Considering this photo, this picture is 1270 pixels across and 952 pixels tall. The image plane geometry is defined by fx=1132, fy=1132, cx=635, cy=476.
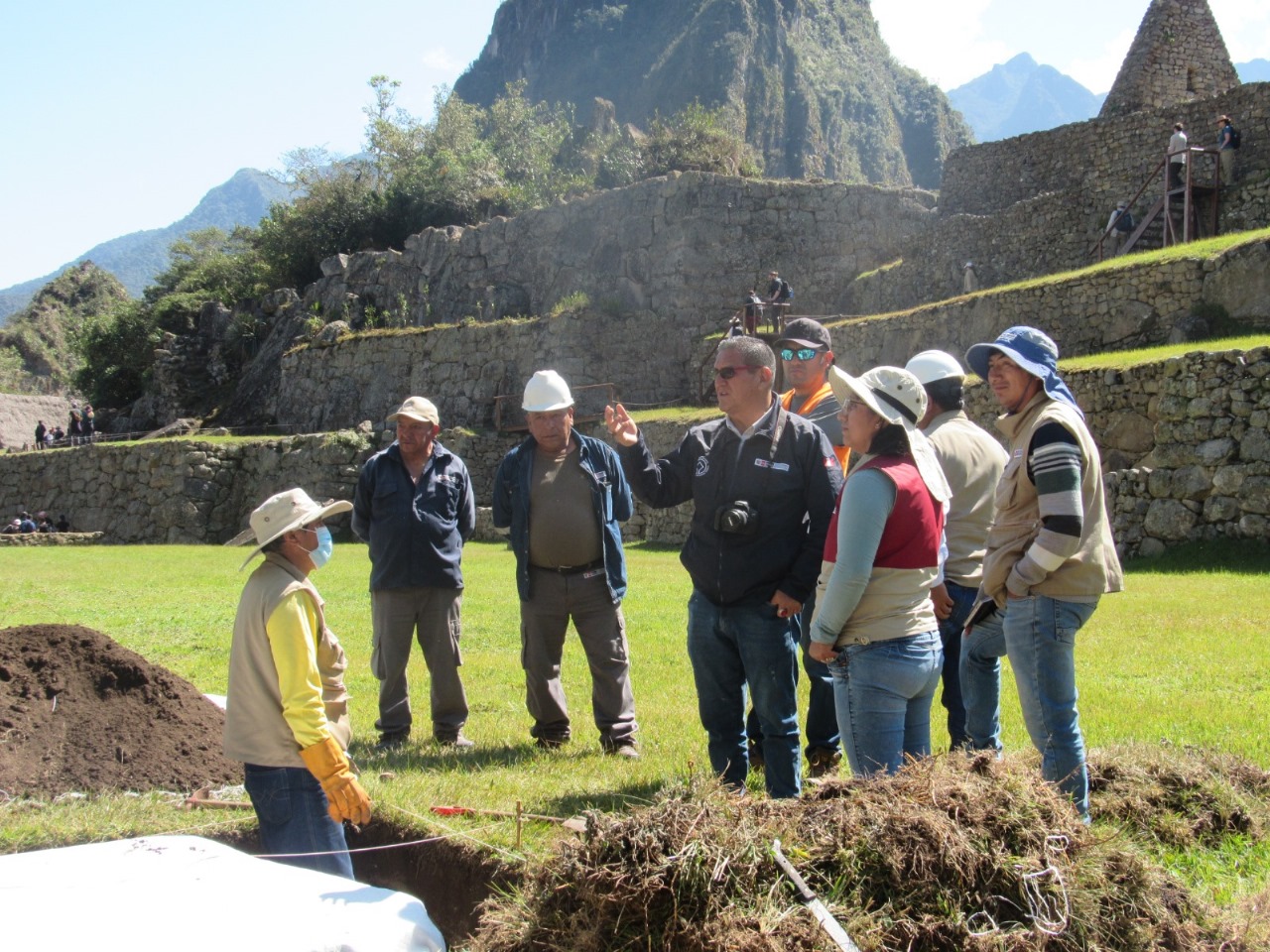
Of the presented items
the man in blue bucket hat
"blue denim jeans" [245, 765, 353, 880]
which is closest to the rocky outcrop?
the man in blue bucket hat

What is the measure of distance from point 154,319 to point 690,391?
22093 millimetres

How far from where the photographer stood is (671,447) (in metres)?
20.3

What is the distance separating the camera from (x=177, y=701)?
6.25 metres

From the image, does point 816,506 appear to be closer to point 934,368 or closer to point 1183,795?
point 934,368

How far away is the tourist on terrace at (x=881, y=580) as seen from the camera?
3977 millimetres

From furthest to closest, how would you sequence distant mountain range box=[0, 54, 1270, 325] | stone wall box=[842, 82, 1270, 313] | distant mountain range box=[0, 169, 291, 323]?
1. distant mountain range box=[0, 169, 291, 323]
2. distant mountain range box=[0, 54, 1270, 325]
3. stone wall box=[842, 82, 1270, 313]

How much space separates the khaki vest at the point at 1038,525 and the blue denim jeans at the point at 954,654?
0.60 m

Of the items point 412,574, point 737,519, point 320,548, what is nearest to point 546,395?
point 412,574

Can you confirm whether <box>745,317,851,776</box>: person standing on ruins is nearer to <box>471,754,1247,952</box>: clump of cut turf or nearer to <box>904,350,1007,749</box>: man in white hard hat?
<box>904,350,1007,749</box>: man in white hard hat

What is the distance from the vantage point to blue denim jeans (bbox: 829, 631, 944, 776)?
4.00 metres

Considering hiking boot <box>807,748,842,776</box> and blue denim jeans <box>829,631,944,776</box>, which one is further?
hiking boot <box>807,748,842,776</box>

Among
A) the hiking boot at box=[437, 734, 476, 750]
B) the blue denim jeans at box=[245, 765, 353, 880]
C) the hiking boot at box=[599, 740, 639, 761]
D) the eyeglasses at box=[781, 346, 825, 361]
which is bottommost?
the hiking boot at box=[437, 734, 476, 750]

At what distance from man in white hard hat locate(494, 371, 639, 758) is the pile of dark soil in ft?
5.58

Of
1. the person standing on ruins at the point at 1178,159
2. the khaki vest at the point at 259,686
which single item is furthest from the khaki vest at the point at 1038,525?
the person standing on ruins at the point at 1178,159
